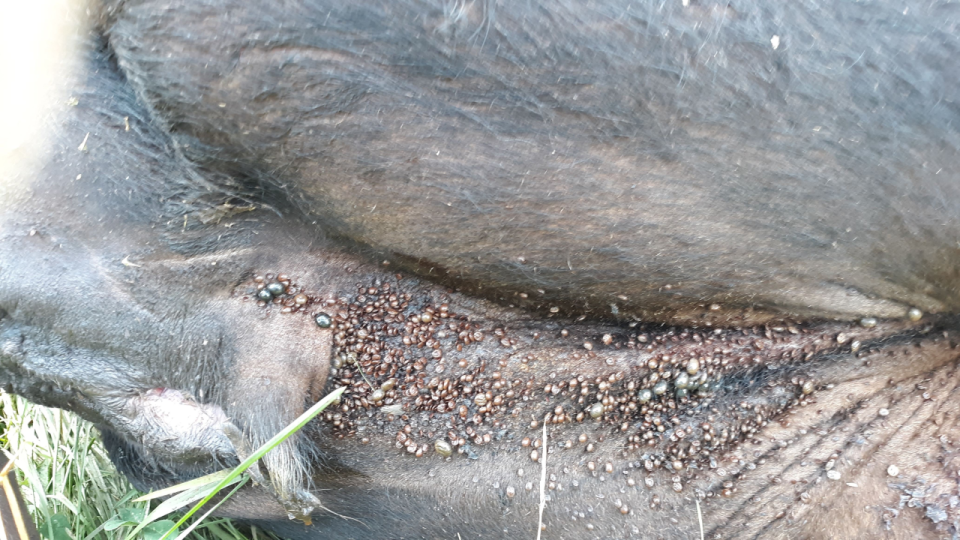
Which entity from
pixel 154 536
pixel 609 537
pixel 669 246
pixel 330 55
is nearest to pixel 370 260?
pixel 330 55

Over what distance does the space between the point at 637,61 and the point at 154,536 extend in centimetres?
134

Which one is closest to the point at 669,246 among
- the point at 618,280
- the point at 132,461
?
the point at 618,280

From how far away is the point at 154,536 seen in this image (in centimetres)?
162

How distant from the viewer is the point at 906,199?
1145mm

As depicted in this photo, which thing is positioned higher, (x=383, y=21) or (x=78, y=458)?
(x=383, y=21)

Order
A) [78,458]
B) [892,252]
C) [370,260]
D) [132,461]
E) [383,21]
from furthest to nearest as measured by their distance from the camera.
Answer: [78,458]
[132,461]
[370,260]
[892,252]
[383,21]

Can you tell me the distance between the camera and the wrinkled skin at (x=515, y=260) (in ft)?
3.57

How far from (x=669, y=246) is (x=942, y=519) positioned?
66 centimetres

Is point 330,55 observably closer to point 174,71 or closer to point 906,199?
point 174,71

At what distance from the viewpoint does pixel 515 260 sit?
1.26 metres

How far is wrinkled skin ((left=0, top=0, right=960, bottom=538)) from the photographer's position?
1.09 m

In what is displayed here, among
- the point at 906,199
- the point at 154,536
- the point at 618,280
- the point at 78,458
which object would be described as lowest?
the point at 154,536

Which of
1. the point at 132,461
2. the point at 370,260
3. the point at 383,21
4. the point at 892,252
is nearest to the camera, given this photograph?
the point at 383,21

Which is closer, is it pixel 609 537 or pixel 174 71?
pixel 174 71
